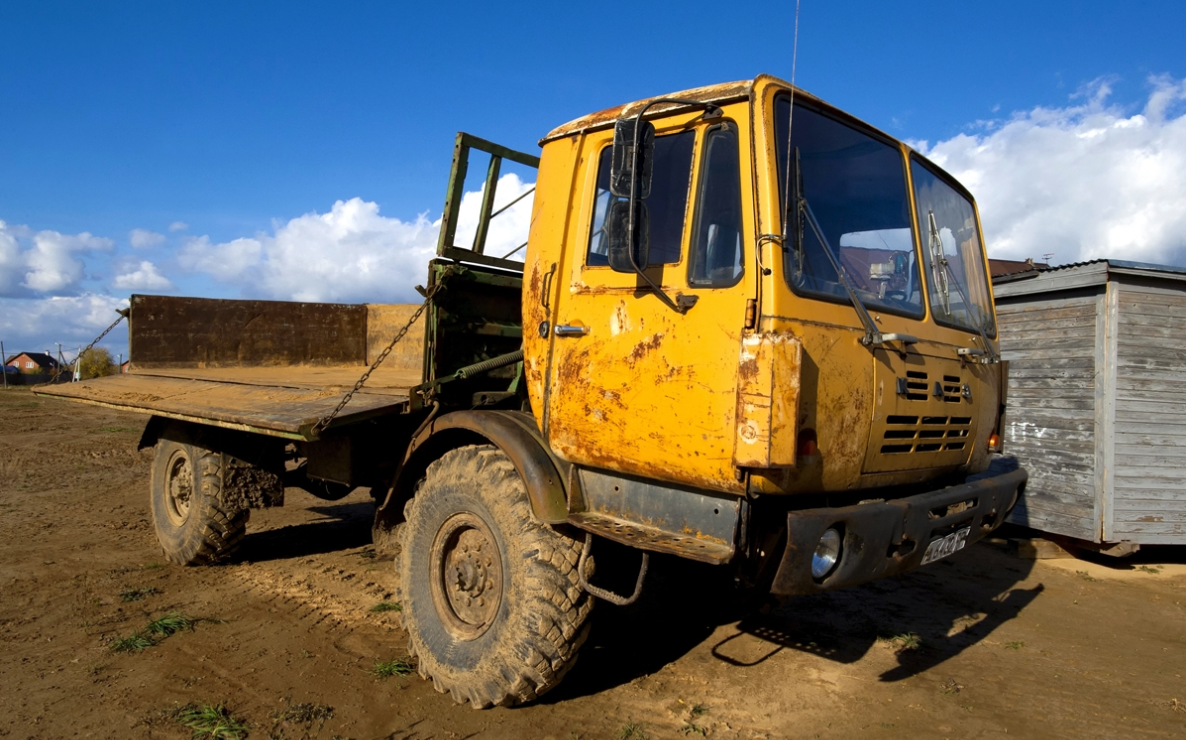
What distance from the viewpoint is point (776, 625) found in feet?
15.6

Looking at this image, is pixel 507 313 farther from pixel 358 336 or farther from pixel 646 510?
pixel 358 336

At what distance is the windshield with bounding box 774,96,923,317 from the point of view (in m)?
2.92

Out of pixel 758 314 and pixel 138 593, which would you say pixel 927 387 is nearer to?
pixel 758 314

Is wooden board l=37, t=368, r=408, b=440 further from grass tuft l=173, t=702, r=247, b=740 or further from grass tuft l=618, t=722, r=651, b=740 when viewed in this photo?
grass tuft l=618, t=722, r=651, b=740

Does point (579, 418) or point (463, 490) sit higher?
point (579, 418)

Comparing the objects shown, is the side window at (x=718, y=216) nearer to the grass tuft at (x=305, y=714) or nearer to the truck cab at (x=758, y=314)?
the truck cab at (x=758, y=314)

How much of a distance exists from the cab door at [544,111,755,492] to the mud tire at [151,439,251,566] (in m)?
3.18

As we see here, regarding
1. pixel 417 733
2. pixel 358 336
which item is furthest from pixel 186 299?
pixel 417 733

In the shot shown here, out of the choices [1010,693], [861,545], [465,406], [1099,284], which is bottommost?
[1010,693]

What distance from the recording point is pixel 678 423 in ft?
9.53

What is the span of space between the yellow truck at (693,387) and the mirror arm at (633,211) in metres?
0.01

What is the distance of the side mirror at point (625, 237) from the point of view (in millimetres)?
2941

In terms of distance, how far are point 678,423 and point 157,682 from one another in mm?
2897

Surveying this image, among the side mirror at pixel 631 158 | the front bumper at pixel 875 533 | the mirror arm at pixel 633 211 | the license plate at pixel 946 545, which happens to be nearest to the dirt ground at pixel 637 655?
the license plate at pixel 946 545
